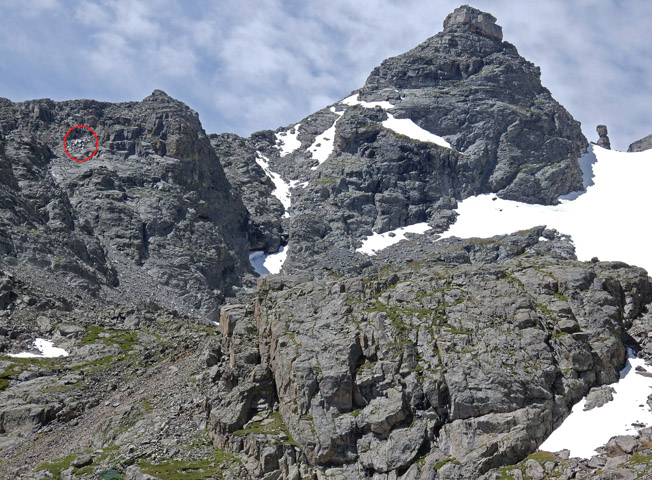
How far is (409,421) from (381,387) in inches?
143

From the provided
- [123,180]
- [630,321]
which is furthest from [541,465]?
[123,180]

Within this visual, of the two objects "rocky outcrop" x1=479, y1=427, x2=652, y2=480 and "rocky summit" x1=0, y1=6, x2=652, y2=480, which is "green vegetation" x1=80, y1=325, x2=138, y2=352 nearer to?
"rocky summit" x1=0, y1=6, x2=652, y2=480

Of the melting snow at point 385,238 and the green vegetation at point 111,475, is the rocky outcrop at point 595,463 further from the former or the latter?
the melting snow at point 385,238

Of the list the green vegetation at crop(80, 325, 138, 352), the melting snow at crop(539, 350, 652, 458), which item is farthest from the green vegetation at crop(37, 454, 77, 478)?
the melting snow at crop(539, 350, 652, 458)

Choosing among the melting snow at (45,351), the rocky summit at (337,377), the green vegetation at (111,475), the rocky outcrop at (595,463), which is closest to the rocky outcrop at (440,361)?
the rocky summit at (337,377)

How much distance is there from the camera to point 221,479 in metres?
48.0

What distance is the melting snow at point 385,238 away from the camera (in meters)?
178

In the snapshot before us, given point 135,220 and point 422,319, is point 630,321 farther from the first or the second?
point 135,220

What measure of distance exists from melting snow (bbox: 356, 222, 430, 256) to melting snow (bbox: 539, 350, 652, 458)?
124978 millimetres

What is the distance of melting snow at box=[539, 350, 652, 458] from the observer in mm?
45844

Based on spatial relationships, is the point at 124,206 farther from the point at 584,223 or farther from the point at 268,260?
the point at 584,223

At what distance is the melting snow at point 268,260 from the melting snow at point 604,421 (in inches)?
5205

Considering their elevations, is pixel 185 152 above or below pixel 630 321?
above

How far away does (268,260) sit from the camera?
185625 mm
